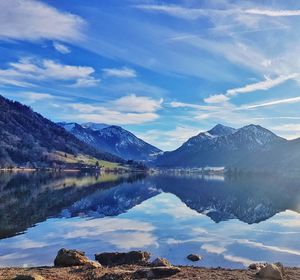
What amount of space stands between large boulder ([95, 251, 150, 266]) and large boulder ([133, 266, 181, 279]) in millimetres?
7064

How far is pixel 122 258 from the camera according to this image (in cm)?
4353

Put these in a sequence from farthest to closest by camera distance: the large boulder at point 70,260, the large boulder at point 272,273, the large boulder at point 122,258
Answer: the large boulder at point 122,258
the large boulder at point 70,260
the large boulder at point 272,273

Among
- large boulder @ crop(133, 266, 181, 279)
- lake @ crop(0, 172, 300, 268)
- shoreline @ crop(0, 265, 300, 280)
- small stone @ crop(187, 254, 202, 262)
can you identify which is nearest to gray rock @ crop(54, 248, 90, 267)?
shoreline @ crop(0, 265, 300, 280)

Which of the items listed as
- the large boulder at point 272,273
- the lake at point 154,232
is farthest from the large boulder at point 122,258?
the large boulder at point 272,273

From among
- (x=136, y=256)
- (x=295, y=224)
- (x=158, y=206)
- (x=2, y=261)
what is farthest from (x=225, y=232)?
(x=158, y=206)

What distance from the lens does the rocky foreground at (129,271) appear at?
33625mm

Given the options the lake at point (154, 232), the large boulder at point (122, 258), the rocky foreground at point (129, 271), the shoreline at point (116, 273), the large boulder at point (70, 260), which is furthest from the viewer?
the lake at point (154, 232)

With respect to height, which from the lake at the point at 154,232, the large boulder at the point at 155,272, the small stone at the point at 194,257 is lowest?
the lake at the point at 154,232

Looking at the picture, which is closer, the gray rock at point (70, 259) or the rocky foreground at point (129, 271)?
the rocky foreground at point (129, 271)

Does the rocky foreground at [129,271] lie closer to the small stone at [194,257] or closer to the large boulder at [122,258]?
the large boulder at [122,258]

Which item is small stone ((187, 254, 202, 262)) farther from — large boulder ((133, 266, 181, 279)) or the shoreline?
large boulder ((133, 266, 181, 279))

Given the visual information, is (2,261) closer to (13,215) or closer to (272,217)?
(13,215)

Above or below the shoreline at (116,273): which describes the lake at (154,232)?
below

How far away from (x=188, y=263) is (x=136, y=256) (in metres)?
6.04
